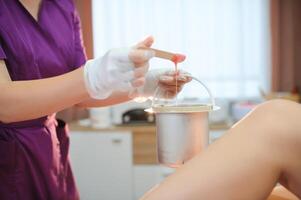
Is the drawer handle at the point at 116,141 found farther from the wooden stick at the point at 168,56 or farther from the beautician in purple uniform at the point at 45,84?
the wooden stick at the point at 168,56

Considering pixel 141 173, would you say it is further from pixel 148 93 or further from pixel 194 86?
pixel 148 93

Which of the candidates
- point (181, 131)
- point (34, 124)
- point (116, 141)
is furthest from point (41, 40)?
point (116, 141)

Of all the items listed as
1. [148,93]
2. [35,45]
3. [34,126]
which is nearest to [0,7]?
[35,45]

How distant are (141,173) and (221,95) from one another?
2.42 feet

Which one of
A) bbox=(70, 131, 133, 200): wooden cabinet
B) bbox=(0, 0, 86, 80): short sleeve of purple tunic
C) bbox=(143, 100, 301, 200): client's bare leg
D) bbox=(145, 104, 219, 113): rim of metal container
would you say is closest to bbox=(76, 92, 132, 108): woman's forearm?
bbox=(0, 0, 86, 80): short sleeve of purple tunic

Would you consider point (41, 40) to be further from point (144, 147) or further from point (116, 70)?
point (144, 147)

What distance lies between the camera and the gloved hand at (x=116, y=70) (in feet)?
2.47

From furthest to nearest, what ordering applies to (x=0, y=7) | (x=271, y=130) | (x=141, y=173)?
(x=141, y=173), (x=0, y=7), (x=271, y=130)

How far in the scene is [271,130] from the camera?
2.66 feet

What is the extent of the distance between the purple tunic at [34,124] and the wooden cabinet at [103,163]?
1111mm

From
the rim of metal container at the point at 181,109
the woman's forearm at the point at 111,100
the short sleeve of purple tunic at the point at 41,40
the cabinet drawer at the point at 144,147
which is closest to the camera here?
the rim of metal container at the point at 181,109

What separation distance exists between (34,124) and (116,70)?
0.40m

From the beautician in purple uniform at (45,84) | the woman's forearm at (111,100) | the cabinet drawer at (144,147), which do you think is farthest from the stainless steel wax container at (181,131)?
the cabinet drawer at (144,147)

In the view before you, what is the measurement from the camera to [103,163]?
2.28 m
